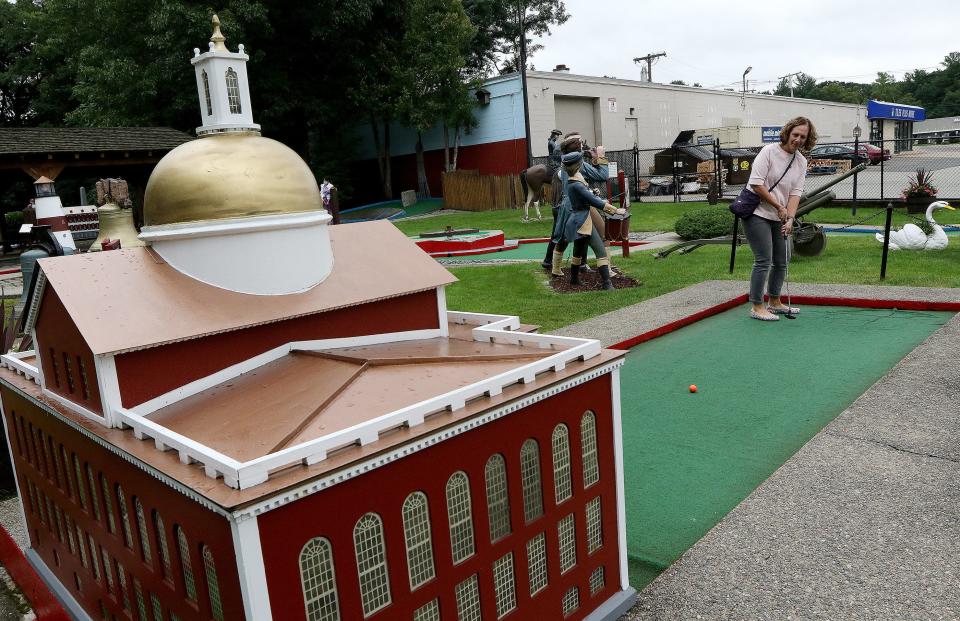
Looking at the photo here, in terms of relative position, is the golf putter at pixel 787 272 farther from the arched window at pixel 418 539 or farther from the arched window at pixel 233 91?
the arched window at pixel 418 539

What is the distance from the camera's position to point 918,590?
393 centimetres

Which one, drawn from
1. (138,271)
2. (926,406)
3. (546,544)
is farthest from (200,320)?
(926,406)

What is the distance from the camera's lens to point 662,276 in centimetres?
1399

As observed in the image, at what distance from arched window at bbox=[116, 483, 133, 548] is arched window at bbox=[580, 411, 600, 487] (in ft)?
7.97

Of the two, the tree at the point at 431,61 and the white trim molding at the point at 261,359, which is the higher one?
the tree at the point at 431,61

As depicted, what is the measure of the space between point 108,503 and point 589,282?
10.6 meters

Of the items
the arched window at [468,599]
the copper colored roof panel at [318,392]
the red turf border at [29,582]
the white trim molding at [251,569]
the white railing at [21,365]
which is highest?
the copper colored roof panel at [318,392]

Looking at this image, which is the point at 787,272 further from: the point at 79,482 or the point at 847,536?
the point at 79,482

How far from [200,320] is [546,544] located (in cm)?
228

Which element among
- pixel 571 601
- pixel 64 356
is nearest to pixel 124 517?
pixel 64 356

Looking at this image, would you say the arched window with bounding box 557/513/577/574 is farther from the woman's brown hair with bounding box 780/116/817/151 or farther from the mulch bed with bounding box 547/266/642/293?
the mulch bed with bounding box 547/266/642/293

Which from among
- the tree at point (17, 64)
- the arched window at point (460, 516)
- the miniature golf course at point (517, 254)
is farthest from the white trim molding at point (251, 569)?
the tree at point (17, 64)

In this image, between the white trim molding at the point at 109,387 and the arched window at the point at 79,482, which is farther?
the arched window at the point at 79,482

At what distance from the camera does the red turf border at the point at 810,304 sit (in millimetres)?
9672
